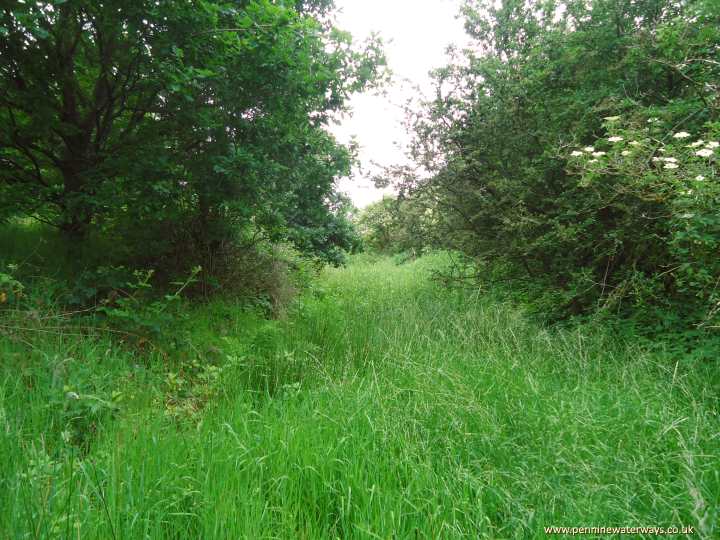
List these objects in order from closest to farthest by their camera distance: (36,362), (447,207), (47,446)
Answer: (47,446), (36,362), (447,207)

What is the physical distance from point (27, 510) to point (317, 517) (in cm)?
117

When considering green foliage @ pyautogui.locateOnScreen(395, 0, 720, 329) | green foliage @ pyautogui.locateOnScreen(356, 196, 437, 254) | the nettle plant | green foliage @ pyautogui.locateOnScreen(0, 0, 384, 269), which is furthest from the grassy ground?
green foliage @ pyautogui.locateOnScreen(356, 196, 437, 254)

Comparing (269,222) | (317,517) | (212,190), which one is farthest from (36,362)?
(269,222)

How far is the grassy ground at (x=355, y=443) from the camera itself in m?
1.63

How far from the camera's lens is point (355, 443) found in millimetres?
2189

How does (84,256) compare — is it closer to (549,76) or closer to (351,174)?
(351,174)

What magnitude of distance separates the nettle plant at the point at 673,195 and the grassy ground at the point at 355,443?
38.4 inches

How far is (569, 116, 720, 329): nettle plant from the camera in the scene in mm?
3037

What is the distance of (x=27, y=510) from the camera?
1.34 m

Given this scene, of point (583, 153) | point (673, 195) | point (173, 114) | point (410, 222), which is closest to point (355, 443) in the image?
point (583, 153)

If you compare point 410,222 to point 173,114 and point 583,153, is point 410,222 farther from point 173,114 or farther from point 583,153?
point 173,114

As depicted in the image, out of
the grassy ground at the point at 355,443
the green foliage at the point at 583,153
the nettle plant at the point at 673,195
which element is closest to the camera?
the grassy ground at the point at 355,443

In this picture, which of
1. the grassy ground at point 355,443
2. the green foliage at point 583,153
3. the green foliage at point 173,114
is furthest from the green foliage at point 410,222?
the grassy ground at point 355,443

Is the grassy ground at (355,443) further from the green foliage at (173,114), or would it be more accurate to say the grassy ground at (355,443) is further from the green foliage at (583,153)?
the green foliage at (173,114)
